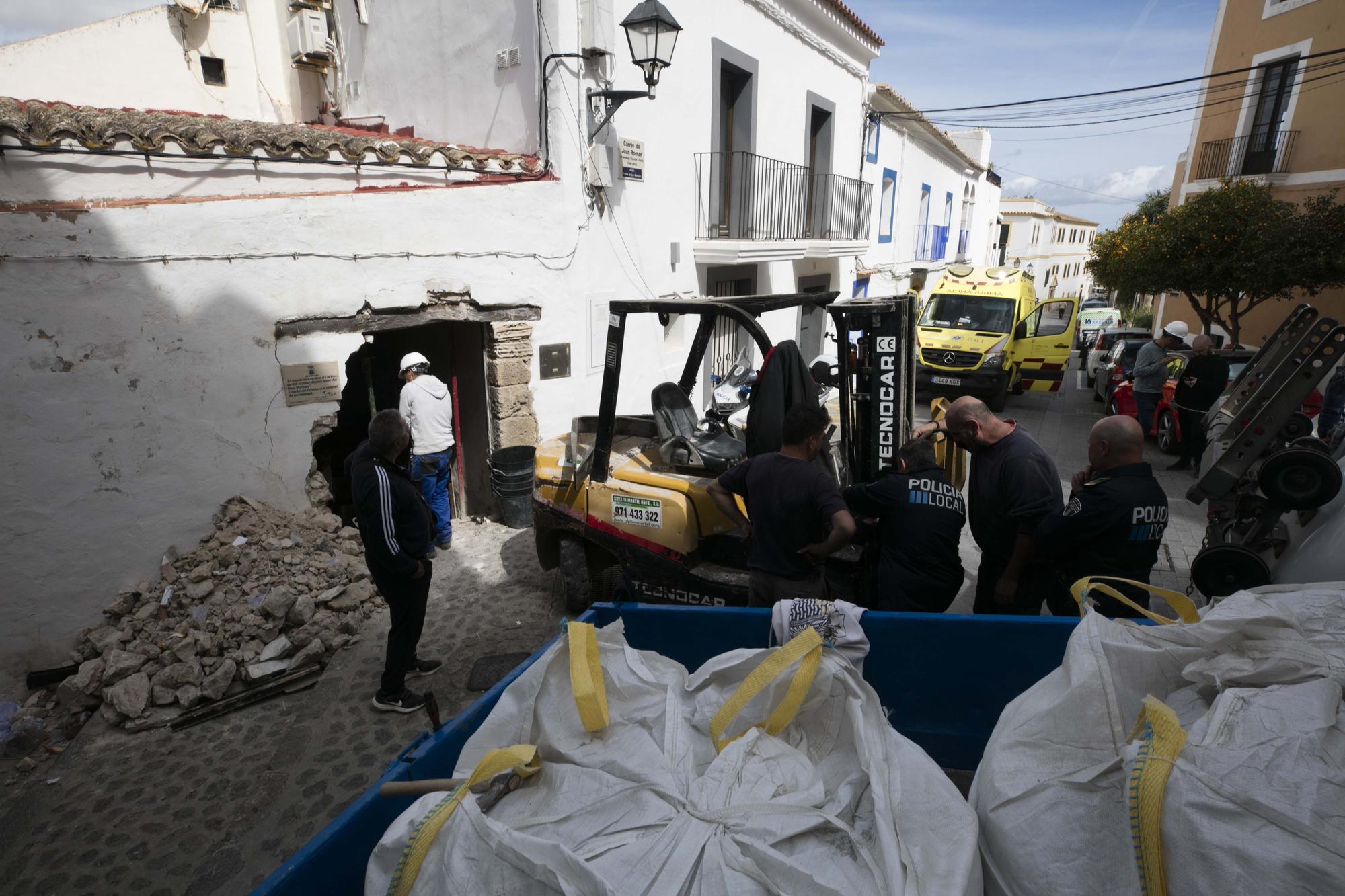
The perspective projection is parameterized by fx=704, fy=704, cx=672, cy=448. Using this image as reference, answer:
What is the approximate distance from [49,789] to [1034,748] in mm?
4625

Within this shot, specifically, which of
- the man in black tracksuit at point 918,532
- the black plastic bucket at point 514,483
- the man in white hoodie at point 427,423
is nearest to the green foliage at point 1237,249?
the man in black tracksuit at point 918,532

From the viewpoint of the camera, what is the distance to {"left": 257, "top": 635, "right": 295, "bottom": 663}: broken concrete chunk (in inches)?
175

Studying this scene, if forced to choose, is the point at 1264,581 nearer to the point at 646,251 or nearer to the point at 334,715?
the point at 334,715

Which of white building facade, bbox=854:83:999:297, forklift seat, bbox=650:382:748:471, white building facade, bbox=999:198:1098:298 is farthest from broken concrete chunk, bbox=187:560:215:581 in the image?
white building facade, bbox=999:198:1098:298

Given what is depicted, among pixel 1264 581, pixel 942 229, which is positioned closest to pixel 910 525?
pixel 1264 581

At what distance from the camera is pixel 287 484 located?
5.51 metres

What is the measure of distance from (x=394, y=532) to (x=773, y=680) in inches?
101

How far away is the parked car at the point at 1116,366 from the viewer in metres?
11.4

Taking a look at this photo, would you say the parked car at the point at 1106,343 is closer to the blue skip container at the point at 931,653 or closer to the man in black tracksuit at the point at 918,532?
the man in black tracksuit at the point at 918,532

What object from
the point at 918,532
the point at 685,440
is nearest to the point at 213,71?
the point at 685,440

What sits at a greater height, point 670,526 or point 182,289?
Result: point 182,289

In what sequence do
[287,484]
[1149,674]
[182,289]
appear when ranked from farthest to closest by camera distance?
[287,484]
[182,289]
[1149,674]

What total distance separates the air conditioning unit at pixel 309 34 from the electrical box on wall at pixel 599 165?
13.6ft

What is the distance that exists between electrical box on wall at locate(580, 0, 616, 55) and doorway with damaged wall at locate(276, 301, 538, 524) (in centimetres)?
257
